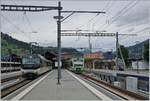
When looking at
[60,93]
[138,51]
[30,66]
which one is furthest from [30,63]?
[138,51]

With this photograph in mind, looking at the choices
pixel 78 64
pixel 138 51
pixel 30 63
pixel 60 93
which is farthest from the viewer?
pixel 138 51

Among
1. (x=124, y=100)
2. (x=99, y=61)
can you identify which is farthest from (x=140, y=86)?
(x=99, y=61)

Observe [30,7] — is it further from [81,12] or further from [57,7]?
[81,12]

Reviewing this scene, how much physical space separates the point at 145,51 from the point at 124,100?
73434 millimetres

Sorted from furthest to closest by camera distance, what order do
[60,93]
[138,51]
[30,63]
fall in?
[138,51], [30,63], [60,93]

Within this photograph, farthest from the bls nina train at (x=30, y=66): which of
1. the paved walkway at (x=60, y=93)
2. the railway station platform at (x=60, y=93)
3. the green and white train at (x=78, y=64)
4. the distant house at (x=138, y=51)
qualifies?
the distant house at (x=138, y=51)

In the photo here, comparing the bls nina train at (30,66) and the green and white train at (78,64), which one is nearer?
the bls nina train at (30,66)

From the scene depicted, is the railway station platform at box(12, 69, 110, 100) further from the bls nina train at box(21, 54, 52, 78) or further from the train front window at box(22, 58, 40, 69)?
the train front window at box(22, 58, 40, 69)

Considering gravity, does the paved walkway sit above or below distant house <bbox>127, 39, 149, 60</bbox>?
below

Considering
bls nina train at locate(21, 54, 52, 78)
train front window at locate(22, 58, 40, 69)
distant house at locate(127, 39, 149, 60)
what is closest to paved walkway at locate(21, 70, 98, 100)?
bls nina train at locate(21, 54, 52, 78)

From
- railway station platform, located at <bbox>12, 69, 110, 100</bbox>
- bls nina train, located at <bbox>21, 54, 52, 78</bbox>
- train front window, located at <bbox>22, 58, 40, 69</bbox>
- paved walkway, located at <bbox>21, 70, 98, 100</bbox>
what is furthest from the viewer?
train front window, located at <bbox>22, 58, 40, 69</bbox>

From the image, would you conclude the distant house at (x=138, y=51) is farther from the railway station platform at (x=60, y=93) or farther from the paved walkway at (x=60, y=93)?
the paved walkway at (x=60, y=93)

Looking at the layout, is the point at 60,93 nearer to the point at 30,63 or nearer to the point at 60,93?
the point at 60,93

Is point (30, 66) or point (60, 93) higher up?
point (30, 66)
